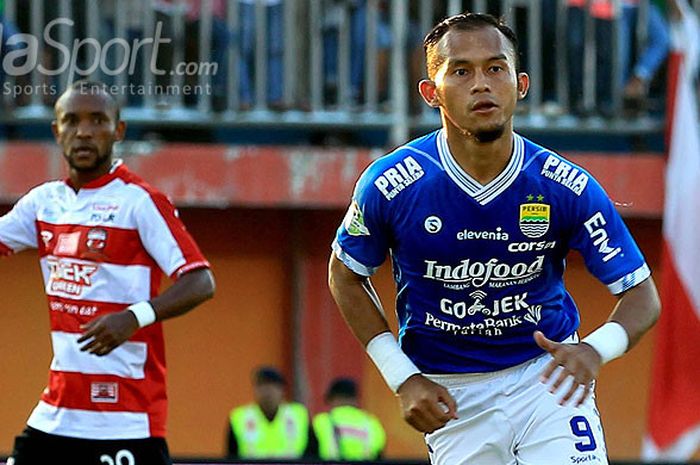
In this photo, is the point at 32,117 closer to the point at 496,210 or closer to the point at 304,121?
the point at 304,121

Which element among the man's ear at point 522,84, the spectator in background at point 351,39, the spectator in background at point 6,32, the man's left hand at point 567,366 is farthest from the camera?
the spectator in background at point 351,39

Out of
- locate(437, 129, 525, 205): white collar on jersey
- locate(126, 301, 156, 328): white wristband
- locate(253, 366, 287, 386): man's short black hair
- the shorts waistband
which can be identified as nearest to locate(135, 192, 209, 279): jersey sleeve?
locate(126, 301, 156, 328): white wristband

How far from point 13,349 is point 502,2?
444cm

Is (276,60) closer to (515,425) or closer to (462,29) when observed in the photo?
(462,29)

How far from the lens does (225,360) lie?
12320 mm

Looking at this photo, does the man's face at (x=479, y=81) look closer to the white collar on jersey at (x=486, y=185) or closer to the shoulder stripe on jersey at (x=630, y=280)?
the white collar on jersey at (x=486, y=185)

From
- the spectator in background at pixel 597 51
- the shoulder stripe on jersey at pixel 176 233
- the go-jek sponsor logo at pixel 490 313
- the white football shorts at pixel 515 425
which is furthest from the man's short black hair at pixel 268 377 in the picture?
the go-jek sponsor logo at pixel 490 313

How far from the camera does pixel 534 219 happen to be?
521 centimetres

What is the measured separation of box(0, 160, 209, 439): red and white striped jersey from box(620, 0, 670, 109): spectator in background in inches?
254

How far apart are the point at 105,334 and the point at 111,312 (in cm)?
29

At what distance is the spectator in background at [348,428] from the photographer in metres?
11.4

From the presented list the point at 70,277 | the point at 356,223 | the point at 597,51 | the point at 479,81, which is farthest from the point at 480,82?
the point at 597,51

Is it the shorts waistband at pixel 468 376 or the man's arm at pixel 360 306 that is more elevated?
the man's arm at pixel 360 306

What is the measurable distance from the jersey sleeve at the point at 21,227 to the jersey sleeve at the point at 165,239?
0.53 m
